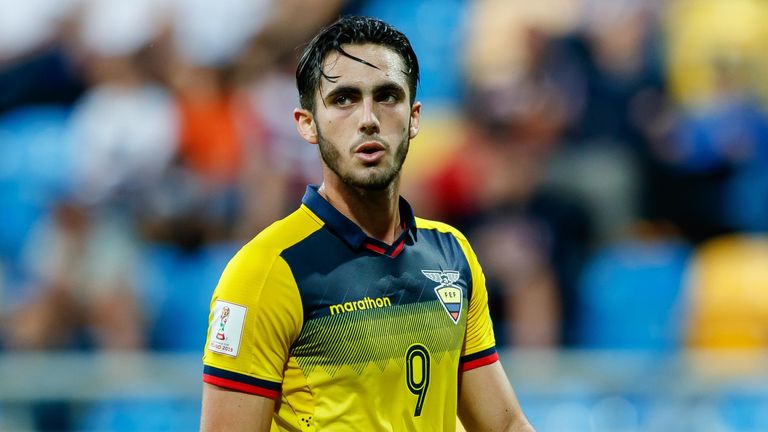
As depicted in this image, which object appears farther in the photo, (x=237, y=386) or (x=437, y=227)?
(x=437, y=227)

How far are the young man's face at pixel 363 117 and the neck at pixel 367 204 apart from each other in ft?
0.23

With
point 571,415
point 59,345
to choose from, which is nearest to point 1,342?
point 59,345

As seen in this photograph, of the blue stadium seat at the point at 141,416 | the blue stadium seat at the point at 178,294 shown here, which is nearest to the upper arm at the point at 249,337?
the blue stadium seat at the point at 141,416

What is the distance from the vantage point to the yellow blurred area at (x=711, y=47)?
7.47 m

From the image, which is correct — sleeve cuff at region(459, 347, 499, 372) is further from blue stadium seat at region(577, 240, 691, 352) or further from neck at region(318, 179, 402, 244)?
blue stadium seat at region(577, 240, 691, 352)

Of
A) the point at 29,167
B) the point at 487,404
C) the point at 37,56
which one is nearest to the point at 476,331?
the point at 487,404

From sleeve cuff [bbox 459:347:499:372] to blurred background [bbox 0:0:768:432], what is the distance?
3604mm

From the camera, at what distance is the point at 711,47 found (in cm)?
753

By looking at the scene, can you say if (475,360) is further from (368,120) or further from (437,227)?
(368,120)

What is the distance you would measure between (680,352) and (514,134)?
1651 mm

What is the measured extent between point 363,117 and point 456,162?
4701 millimetres

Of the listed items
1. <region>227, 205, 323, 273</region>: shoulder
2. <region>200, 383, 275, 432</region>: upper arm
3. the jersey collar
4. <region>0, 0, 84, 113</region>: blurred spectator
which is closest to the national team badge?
the jersey collar

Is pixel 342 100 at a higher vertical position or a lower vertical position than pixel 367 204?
higher

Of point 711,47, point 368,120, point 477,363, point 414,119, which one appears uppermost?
point 711,47
